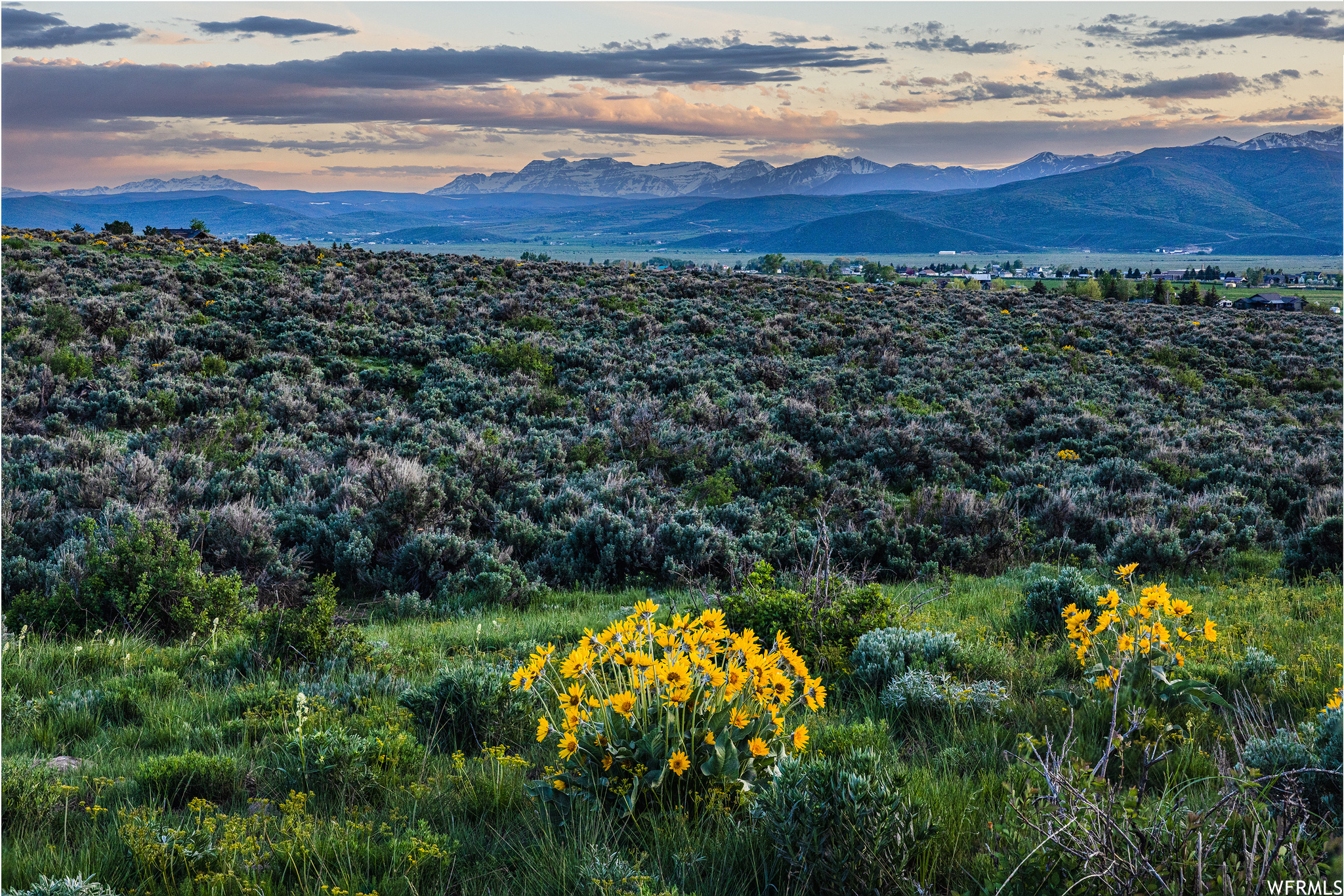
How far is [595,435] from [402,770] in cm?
939

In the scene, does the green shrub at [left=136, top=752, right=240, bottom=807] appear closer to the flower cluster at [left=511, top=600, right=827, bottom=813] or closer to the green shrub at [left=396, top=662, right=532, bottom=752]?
the green shrub at [left=396, top=662, right=532, bottom=752]

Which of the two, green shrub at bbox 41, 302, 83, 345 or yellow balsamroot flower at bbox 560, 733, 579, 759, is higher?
green shrub at bbox 41, 302, 83, 345

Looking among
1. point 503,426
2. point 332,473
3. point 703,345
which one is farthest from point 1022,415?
point 332,473

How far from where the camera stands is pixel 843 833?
263cm

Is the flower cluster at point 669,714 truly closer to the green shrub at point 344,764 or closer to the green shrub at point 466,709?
the green shrub at point 344,764

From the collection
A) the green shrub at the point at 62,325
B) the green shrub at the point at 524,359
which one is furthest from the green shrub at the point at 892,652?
the green shrub at the point at 62,325

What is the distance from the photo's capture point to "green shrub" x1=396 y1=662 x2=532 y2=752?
161 inches

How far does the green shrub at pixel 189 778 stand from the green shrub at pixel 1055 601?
17.8 feet

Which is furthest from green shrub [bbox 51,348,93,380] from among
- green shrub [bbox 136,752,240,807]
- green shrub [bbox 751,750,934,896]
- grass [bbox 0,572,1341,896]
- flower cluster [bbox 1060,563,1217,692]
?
flower cluster [bbox 1060,563,1217,692]

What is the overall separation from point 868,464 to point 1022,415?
5665 mm

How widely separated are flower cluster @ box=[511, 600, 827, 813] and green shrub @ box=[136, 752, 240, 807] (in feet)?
5.28

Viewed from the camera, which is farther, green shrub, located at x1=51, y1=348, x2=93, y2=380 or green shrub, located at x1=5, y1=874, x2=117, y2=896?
green shrub, located at x1=51, y1=348, x2=93, y2=380

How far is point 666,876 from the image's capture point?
→ 273 cm

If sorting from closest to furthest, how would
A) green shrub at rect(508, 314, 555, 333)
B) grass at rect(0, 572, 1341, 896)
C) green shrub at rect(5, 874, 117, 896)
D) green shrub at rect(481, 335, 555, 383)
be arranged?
green shrub at rect(5, 874, 117, 896) < grass at rect(0, 572, 1341, 896) < green shrub at rect(481, 335, 555, 383) < green shrub at rect(508, 314, 555, 333)
